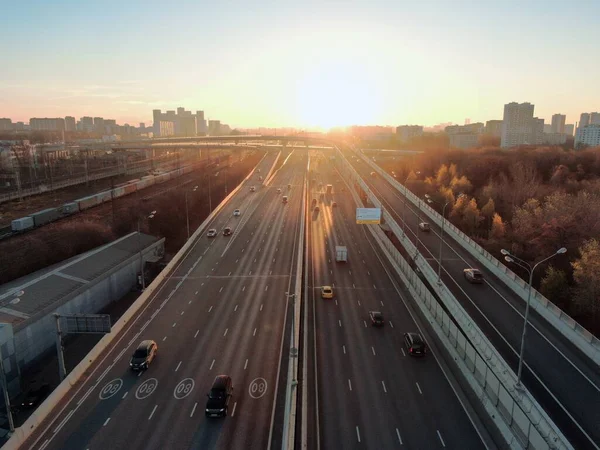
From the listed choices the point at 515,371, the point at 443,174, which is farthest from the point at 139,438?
the point at 443,174

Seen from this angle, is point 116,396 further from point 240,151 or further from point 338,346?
point 240,151

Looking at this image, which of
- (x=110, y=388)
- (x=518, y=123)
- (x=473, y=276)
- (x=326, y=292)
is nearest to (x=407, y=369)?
(x=473, y=276)

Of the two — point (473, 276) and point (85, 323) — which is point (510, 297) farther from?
point (85, 323)

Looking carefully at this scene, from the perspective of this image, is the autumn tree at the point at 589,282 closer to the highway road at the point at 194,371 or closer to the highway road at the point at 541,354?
the highway road at the point at 541,354

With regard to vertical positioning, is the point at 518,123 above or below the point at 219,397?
above

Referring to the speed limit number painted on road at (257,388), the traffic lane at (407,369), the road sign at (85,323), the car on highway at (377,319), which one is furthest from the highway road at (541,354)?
the road sign at (85,323)
